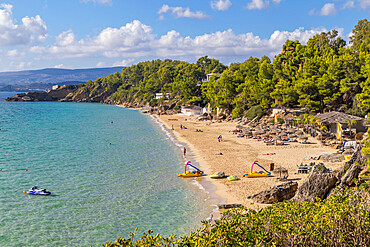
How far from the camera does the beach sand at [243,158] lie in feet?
87.1

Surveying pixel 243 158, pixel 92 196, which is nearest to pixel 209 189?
pixel 92 196

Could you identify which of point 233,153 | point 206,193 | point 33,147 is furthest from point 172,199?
point 33,147

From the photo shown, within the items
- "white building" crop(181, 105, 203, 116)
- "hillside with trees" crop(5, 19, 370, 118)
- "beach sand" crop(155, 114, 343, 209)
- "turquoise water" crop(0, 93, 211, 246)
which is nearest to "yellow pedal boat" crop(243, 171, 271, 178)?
"beach sand" crop(155, 114, 343, 209)

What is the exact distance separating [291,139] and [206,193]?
25399 millimetres

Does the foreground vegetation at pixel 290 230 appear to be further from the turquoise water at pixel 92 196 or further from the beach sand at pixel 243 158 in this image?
the beach sand at pixel 243 158

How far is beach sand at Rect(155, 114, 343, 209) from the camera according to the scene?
2655 cm

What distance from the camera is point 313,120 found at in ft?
159

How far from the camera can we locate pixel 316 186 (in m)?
20.9

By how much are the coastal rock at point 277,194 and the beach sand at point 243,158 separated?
61 centimetres

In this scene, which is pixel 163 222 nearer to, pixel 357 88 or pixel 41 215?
pixel 41 215

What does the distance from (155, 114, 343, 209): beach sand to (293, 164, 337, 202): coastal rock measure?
3.00m

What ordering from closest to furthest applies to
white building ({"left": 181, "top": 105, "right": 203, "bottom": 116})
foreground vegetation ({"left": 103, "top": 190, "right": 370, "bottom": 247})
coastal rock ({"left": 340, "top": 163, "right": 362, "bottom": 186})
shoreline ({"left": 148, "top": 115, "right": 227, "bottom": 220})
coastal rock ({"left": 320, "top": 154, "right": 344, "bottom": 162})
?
1. foreground vegetation ({"left": 103, "top": 190, "right": 370, "bottom": 247})
2. coastal rock ({"left": 340, "top": 163, "right": 362, "bottom": 186})
3. shoreline ({"left": 148, "top": 115, "right": 227, "bottom": 220})
4. coastal rock ({"left": 320, "top": 154, "right": 344, "bottom": 162})
5. white building ({"left": 181, "top": 105, "right": 203, "bottom": 116})

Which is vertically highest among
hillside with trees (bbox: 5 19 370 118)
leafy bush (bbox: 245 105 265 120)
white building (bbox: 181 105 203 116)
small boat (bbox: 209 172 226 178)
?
hillside with trees (bbox: 5 19 370 118)

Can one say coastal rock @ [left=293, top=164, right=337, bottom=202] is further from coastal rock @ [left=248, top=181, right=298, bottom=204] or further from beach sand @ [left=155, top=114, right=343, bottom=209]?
beach sand @ [left=155, top=114, right=343, bottom=209]
